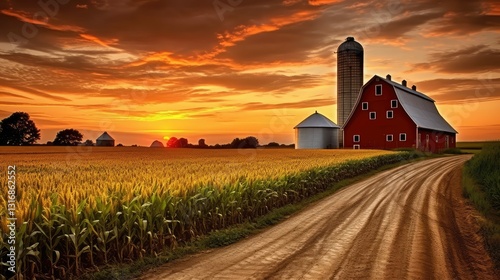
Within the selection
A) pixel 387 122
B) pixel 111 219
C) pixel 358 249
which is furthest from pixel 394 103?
pixel 111 219

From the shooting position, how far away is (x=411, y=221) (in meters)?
13.4

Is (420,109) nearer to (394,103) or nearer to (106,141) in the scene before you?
(394,103)

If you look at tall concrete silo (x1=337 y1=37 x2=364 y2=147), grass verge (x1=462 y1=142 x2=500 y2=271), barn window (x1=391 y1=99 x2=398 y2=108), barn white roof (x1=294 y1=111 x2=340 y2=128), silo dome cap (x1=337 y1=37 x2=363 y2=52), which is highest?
silo dome cap (x1=337 y1=37 x2=363 y2=52)

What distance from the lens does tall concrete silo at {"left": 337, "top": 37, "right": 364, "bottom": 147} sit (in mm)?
74812

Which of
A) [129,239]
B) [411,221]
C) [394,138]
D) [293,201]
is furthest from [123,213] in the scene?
[394,138]

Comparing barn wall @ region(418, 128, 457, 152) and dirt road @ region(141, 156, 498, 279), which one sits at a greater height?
barn wall @ region(418, 128, 457, 152)

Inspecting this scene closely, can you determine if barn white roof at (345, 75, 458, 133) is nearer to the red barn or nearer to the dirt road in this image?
the red barn

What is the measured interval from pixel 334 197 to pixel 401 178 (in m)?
9.09

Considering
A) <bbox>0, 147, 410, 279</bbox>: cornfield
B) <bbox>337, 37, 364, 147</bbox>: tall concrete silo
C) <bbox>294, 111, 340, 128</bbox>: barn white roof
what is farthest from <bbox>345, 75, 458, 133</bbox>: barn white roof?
<bbox>0, 147, 410, 279</bbox>: cornfield

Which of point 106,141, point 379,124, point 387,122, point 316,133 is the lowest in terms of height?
point 106,141

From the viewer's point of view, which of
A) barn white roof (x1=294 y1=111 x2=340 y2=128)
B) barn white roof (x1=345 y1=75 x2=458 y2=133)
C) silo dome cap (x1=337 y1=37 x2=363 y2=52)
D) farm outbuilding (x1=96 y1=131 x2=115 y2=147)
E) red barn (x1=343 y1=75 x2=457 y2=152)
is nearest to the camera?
red barn (x1=343 y1=75 x2=457 y2=152)

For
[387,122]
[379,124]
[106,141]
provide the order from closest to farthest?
[387,122], [379,124], [106,141]

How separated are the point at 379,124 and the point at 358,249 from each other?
2242 inches

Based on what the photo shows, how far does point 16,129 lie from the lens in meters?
48.7
